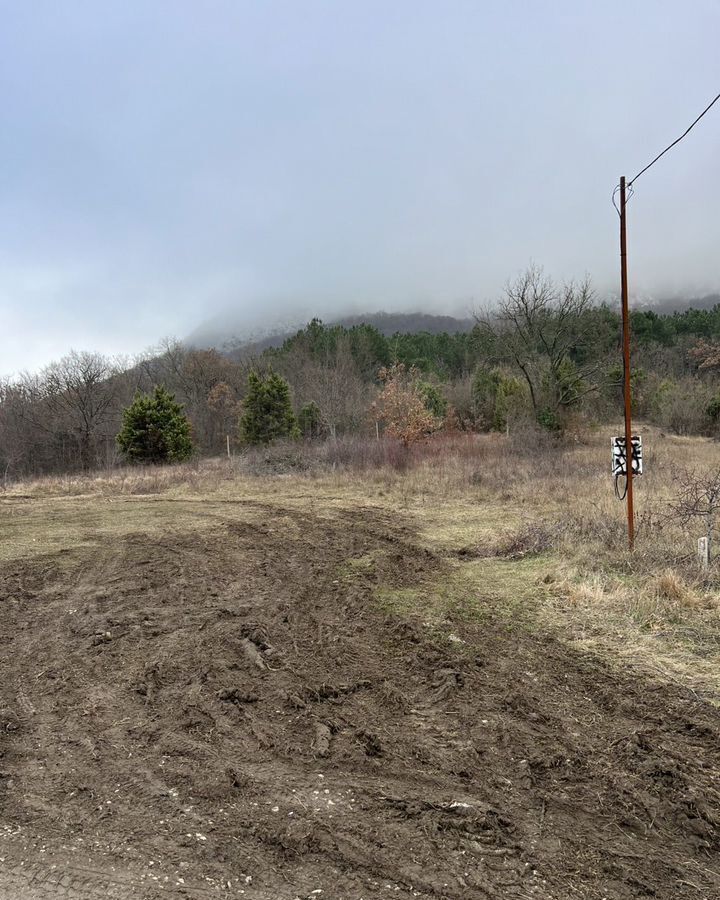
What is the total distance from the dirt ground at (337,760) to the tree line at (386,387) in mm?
16737

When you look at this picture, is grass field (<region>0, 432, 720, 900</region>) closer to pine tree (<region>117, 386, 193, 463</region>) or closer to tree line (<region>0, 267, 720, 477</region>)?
tree line (<region>0, 267, 720, 477</region>)

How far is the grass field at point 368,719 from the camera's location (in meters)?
2.63

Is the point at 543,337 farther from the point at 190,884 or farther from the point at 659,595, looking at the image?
the point at 190,884

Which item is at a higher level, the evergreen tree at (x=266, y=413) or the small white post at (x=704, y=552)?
the evergreen tree at (x=266, y=413)

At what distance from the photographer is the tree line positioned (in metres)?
31.2

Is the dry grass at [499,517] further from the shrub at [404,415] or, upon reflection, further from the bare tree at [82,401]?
the bare tree at [82,401]

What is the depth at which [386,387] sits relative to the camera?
95.5ft

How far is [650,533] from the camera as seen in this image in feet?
27.8

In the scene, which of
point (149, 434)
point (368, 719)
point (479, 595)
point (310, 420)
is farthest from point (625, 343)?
point (310, 420)

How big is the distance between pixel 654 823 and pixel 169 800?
2554 millimetres

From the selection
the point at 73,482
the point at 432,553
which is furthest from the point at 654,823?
the point at 73,482

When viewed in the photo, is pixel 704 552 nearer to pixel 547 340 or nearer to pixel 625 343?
pixel 625 343

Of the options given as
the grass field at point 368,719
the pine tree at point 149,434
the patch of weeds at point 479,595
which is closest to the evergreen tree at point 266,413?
the pine tree at point 149,434

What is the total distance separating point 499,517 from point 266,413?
25983 mm
